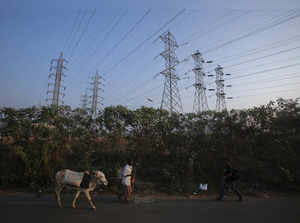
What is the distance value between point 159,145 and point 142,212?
7.71 m

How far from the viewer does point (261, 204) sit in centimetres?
1030

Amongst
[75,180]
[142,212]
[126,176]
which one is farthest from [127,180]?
[75,180]

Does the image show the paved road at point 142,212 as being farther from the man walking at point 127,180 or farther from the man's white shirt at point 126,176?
the man's white shirt at point 126,176

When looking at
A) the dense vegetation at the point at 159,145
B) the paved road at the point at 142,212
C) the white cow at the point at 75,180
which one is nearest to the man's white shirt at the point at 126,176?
the paved road at the point at 142,212

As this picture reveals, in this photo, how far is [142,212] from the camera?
8164 mm

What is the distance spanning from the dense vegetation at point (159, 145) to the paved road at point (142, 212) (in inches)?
111

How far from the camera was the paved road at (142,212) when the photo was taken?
7234mm

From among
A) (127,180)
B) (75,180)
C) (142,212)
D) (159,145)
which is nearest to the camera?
(142,212)

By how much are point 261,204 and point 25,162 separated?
12619 millimetres

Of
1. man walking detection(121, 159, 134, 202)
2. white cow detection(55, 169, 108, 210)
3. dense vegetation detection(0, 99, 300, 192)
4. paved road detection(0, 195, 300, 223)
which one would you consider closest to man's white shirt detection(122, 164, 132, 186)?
man walking detection(121, 159, 134, 202)

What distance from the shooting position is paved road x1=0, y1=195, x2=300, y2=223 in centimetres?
723

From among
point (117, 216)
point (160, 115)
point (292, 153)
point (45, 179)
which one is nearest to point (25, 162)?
point (45, 179)

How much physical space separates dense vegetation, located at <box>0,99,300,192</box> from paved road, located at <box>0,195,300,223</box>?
111 inches

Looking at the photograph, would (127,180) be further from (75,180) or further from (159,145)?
(159,145)
